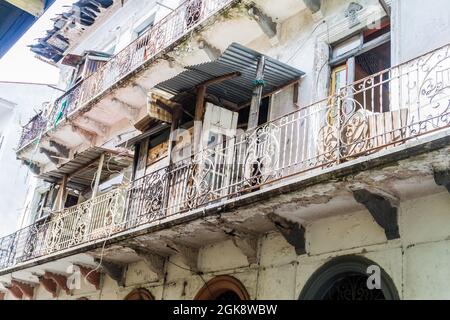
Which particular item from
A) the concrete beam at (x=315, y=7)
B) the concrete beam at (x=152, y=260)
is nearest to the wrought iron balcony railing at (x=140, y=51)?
the concrete beam at (x=315, y=7)

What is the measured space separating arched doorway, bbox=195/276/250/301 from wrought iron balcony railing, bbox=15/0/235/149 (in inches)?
200

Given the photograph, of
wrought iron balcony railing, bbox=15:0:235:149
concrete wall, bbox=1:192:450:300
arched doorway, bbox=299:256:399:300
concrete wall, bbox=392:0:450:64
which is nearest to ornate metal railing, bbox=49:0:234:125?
wrought iron balcony railing, bbox=15:0:235:149

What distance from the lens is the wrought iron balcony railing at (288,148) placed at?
6625 millimetres

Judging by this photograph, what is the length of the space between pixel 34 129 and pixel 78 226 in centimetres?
620

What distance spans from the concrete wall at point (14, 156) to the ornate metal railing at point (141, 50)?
3210mm

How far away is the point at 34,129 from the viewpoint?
665 inches

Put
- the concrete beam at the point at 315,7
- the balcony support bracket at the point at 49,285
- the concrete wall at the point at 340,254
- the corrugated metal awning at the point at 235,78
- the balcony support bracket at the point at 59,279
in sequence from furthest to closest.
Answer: the balcony support bracket at the point at 49,285
the balcony support bracket at the point at 59,279
the concrete beam at the point at 315,7
the corrugated metal awning at the point at 235,78
the concrete wall at the point at 340,254

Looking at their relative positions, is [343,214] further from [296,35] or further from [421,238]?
[296,35]

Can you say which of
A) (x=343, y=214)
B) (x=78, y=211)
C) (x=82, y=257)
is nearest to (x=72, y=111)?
(x=78, y=211)

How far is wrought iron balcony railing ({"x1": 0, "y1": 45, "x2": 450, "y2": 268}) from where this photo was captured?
261 inches

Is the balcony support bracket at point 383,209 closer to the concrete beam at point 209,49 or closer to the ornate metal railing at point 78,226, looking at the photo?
the ornate metal railing at point 78,226

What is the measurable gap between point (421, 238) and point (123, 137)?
8.95 m
